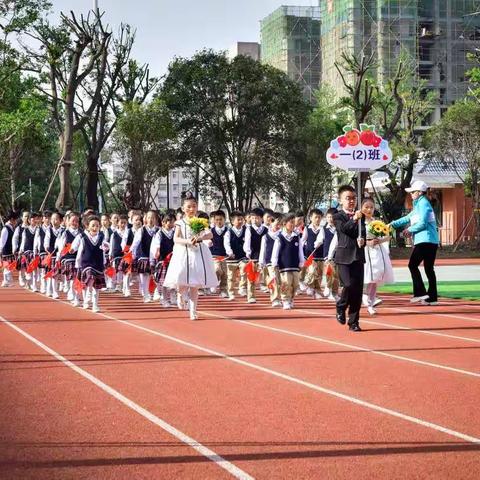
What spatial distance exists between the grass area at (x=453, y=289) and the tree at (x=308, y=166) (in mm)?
20443

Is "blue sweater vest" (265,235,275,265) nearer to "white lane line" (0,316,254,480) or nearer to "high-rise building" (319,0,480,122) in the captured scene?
"white lane line" (0,316,254,480)

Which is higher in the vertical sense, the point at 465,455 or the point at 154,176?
the point at 154,176

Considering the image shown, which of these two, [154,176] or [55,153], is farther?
[55,153]

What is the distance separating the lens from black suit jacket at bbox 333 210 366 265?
12711 millimetres

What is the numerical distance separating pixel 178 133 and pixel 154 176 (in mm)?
2339

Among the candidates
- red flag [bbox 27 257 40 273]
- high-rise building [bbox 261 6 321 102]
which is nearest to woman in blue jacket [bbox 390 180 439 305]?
red flag [bbox 27 257 40 273]

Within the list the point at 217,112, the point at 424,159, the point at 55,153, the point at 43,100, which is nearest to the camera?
the point at 43,100

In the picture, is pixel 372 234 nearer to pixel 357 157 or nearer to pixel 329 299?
pixel 329 299

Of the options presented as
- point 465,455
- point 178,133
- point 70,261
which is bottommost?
point 465,455

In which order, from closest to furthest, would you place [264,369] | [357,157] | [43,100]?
[264,369] < [357,157] < [43,100]

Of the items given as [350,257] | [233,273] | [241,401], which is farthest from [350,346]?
[233,273]

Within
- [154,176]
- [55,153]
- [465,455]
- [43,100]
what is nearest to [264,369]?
[465,455]

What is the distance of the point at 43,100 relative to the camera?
36.9 meters

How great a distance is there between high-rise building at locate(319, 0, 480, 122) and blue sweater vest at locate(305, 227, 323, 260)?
42285mm
